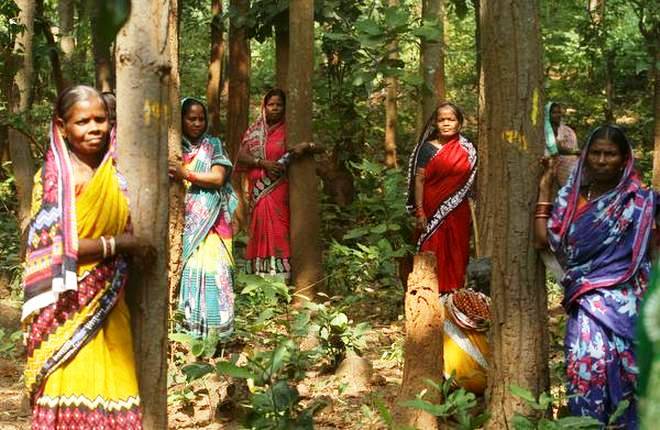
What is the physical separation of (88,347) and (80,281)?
0.80ft

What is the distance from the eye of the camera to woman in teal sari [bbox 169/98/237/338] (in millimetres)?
6520

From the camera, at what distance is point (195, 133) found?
6547 mm

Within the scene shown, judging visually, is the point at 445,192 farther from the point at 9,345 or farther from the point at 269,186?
the point at 9,345

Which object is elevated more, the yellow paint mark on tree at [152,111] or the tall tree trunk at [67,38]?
the tall tree trunk at [67,38]

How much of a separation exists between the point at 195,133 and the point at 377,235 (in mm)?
2126

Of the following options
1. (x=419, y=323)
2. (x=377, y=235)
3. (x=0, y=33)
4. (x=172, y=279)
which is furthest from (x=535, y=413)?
(x=0, y=33)

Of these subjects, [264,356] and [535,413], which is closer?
[535,413]

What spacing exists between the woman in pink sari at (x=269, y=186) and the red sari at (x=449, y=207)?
1211mm

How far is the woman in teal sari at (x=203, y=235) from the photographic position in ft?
21.4

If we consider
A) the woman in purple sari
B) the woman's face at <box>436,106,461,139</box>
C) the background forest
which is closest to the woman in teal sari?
the background forest

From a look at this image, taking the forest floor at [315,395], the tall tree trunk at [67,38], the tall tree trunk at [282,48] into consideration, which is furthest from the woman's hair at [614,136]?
the tall tree trunk at [67,38]

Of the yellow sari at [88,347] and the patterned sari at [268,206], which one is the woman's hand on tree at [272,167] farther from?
the yellow sari at [88,347]

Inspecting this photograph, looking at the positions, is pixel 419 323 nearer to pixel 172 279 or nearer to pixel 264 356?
pixel 264 356

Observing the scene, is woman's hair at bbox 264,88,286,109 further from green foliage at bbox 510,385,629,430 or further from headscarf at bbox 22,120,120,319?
headscarf at bbox 22,120,120,319
